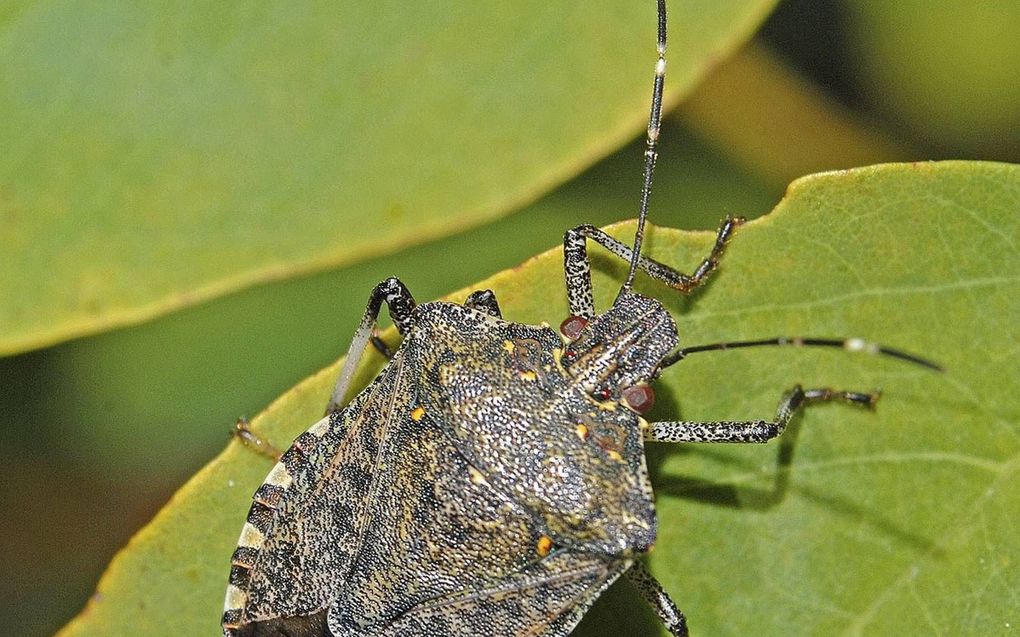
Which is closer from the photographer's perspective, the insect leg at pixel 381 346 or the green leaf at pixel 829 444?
the green leaf at pixel 829 444

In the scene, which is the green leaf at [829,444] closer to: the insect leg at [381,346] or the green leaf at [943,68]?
the insect leg at [381,346]

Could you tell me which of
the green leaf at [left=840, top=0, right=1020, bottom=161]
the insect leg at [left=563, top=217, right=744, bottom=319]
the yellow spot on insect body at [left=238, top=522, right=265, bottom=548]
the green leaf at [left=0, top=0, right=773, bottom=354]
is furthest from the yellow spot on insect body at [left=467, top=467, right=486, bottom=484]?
the green leaf at [left=840, top=0, right=1020, bottom=161]

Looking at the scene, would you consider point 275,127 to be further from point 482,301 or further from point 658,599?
point 658,599

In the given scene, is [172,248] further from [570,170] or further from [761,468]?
[761,468]

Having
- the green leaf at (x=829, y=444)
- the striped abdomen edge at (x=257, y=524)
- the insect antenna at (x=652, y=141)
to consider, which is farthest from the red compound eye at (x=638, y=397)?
the striped abdomen edge at (x=257, y=524)

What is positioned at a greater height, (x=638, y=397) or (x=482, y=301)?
(x=482, y=301)

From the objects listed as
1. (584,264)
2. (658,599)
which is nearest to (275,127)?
(584,264)

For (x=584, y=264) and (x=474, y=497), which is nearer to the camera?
(x=474, y=497)
